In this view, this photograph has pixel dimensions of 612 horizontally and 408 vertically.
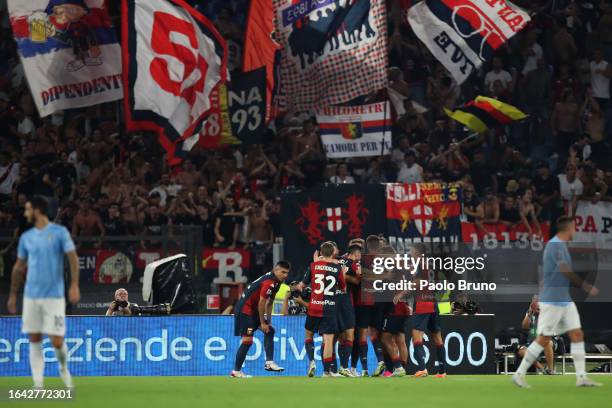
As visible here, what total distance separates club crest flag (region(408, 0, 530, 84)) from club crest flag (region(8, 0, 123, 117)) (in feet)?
21.5

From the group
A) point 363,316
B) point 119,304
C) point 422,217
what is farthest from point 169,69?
point 363,316

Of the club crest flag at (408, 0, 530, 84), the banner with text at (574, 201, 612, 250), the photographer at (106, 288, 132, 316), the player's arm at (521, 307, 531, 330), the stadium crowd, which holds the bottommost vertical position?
the player's arm at (521, 307, 531, 330)

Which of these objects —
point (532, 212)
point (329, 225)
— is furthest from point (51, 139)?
point (532, 212)

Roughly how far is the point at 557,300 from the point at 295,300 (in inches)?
317

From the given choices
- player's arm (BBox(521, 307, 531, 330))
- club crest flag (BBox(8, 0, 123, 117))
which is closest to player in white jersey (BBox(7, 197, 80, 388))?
player's arm (BBox(521, 307, 531, 330))

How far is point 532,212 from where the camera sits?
2742 cm

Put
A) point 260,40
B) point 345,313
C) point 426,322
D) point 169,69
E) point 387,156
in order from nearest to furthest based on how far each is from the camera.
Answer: point 345,313, point 426,322, point 169,69, point 260,40, point 387,156

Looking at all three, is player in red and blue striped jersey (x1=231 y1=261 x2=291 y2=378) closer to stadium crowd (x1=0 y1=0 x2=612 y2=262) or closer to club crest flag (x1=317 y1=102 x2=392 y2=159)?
stadium crowd (x1=0 y1=0 x2=612 y2=262)

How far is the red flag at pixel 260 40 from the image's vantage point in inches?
1071

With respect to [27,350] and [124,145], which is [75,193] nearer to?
[124,145]

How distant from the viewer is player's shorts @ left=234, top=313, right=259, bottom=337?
71.9 feet

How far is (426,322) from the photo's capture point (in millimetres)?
21359

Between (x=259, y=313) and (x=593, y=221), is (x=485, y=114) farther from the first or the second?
(x=259, y=313)

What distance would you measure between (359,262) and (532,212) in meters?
7.16
